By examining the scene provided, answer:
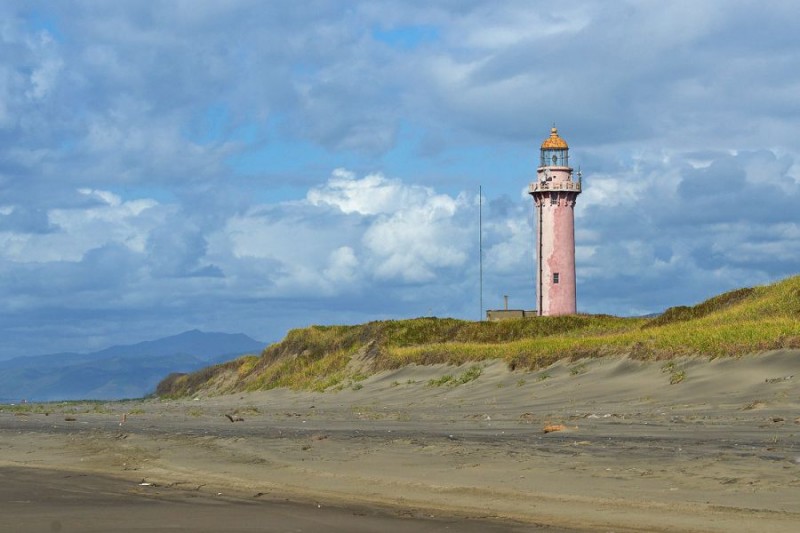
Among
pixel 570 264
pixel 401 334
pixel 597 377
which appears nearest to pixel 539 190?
pixel 570 264

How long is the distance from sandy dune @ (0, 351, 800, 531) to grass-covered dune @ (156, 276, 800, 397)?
1088 millimetres

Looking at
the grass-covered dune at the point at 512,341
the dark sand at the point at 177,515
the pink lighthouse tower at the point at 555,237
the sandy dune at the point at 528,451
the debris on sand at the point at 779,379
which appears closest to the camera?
the dark sand at the point at 177,515

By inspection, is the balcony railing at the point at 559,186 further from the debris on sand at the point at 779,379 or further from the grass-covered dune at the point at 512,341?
the debris on sand at the point at 779,379

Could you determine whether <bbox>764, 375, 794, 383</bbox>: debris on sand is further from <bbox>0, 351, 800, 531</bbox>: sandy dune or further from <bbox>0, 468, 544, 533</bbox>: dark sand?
<bbox>0, 468, 544, 533</bbox>: dark sand

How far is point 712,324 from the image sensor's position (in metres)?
33.1

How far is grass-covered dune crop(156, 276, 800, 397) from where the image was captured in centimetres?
2738

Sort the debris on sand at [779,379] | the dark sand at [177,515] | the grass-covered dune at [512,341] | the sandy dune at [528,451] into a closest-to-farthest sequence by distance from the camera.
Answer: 1. the dark sand at [177,515]
2. the sandy dune at [528,451]
3. the debris on sand at [779,379]
4. the grass-covered dune at [512,341]

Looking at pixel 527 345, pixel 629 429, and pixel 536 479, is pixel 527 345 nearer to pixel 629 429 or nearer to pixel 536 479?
pixel 629 429

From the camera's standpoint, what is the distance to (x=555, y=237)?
62375mm

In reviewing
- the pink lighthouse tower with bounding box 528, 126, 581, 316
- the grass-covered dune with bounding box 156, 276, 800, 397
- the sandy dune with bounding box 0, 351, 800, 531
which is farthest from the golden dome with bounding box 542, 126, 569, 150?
the sandy dune with bounding box 0, 351, 800, 531

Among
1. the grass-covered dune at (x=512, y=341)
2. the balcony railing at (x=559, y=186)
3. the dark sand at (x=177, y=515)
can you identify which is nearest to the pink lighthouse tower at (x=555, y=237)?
the balcony railing at (x=559, y=186)

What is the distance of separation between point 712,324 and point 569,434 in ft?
54.8

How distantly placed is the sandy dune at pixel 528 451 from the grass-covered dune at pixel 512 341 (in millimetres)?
1088

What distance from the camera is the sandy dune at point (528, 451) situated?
11.9 meters
